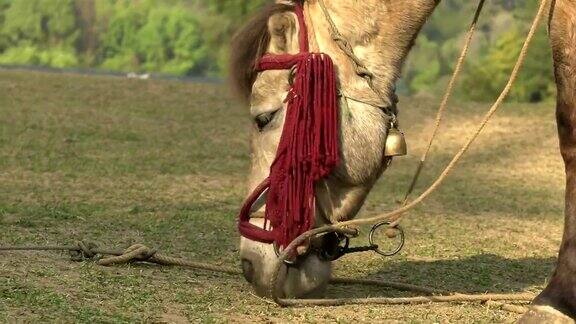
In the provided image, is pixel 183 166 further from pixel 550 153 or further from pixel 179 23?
pixel 179 23

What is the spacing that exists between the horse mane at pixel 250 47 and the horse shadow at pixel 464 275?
1.01m

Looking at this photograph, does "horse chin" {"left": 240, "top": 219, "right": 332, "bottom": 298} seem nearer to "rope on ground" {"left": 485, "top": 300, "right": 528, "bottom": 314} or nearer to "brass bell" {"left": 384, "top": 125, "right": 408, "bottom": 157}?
"brass bell" {"left": 384, "top": 125, "right": 408, "bottom": 157}

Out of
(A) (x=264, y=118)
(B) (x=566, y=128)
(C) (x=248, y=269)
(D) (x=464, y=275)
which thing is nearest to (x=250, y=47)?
(A) (x=264, y=118)

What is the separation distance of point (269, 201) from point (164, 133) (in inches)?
334

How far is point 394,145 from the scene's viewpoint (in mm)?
3871

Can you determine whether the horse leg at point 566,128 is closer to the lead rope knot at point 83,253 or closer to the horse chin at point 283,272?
the horse chin at point 283,272

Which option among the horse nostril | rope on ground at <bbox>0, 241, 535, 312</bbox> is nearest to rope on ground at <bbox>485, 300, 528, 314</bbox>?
rope on ground at <bbox>0, 241, 535, 312</bbox>

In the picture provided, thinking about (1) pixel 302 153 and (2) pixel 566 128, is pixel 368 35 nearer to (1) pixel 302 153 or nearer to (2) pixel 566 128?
(1) pixel 302 153

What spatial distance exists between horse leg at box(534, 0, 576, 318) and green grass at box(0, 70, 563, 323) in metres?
0.30

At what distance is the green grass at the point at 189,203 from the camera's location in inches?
157

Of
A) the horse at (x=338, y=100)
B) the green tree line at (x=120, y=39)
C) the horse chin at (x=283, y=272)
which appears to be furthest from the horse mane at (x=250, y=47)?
the green tree line at (x=120, y=39)

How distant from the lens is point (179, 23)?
65562 millimetres

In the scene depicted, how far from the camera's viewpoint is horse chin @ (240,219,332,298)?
3.83m

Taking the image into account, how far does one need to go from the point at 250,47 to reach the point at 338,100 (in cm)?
41
